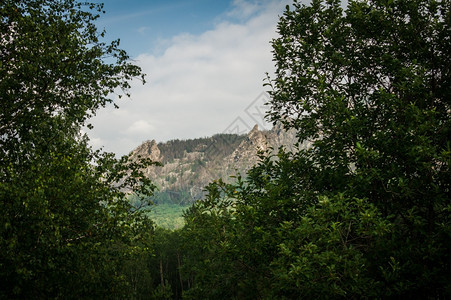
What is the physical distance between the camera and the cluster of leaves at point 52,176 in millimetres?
8023

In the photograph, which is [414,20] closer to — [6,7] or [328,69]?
[328,69]

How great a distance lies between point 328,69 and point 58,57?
9.00m

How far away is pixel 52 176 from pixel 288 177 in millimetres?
7281

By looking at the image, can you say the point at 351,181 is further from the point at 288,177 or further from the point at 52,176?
the point at 52,176

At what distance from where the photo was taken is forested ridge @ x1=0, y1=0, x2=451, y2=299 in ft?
23.3

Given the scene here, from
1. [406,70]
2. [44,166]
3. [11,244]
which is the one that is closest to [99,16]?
[44,166]

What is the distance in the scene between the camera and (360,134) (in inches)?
348

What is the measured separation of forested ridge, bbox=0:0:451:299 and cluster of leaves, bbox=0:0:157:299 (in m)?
0.06

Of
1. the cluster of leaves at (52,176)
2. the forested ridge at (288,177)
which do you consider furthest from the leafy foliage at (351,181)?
the cluster of leaves at (52,176)

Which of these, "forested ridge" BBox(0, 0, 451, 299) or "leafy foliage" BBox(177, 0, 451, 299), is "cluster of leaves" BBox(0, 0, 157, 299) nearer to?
"forested ridge" BBox(0, 0, 451, 299)

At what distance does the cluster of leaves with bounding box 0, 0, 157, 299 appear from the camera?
8023mm

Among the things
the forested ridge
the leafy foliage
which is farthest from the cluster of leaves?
the leafy foliage

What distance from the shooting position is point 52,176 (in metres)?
8.42

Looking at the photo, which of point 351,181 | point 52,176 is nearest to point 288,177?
point 351,181
